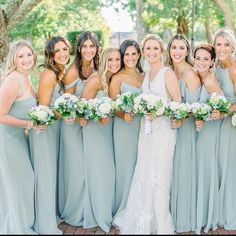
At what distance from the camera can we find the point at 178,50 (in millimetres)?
5723

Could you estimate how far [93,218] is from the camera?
19.7 feet

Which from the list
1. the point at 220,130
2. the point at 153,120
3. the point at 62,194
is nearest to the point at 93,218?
the point at 62,194

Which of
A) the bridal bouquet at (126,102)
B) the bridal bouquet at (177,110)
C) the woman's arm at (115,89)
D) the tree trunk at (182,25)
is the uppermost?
the tree trunk at (182,25)

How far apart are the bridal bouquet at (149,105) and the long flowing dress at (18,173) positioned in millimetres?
1252

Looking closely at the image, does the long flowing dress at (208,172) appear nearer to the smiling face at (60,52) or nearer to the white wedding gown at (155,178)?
the white wedding gown at (155,178)

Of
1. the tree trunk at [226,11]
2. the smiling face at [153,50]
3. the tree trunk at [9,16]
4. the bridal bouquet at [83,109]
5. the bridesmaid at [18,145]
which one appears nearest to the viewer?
the bridesmaid at [18,145]

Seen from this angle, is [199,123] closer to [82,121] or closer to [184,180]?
[184,180]

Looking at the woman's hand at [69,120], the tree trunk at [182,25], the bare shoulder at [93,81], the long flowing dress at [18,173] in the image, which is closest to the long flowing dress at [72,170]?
the bare shoulder at [93,81]

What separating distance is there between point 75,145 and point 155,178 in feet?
3.74

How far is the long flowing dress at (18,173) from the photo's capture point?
5410 mm

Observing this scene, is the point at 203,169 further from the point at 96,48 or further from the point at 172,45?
the point at 96,48

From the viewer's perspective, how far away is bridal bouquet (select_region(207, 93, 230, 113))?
545cm

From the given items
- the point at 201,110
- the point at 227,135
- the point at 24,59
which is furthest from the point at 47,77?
the point at 227,135

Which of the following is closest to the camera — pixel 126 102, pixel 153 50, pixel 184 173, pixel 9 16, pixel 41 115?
pixel 41 115
